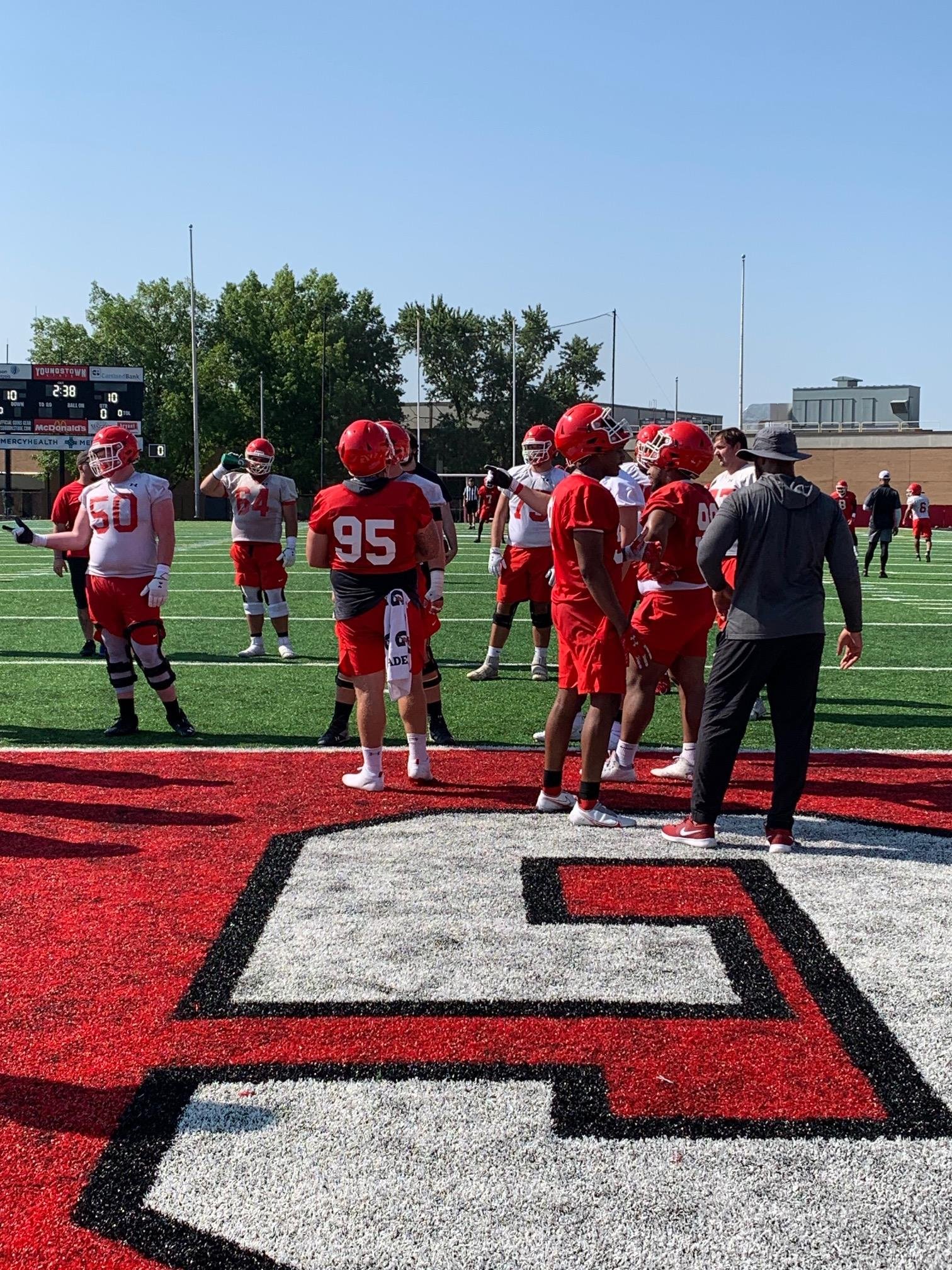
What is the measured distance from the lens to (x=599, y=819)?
20.1 ft

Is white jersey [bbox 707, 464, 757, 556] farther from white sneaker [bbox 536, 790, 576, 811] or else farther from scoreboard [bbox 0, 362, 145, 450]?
scoreboard [bbox 0, 362, 145, 450]

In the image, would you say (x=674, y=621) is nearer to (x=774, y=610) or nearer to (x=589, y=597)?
(x=589, y=597)

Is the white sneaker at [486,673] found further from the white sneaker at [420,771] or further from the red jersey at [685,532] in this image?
the red jersey at [685,532]

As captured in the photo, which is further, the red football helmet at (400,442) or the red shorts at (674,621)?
the red football helmet at (400,442)

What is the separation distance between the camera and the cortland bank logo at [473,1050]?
298 centimetres

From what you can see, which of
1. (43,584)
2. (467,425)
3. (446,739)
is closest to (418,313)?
(467,425)

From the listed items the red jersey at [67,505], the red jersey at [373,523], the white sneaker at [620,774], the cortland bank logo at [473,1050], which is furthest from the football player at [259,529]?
the cortland bank logo at [473,1050]

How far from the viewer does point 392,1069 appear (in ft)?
11.7

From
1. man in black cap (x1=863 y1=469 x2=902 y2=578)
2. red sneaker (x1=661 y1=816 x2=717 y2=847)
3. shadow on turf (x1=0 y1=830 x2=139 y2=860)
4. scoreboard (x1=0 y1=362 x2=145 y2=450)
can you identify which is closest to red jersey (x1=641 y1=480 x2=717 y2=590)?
red sneaker (x1=661 y1=816 x2=717 y2=847)

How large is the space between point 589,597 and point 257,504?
22.6ft

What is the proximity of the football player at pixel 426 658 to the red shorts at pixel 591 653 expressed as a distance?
5.33ft

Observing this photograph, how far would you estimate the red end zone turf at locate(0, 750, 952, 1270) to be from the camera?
3252 millimetres

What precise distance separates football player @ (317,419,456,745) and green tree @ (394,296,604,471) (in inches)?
2949

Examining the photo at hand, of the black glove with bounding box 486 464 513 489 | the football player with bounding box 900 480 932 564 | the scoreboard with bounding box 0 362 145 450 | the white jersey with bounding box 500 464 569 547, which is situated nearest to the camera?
the black glove with bounding box 486 464 513 489
